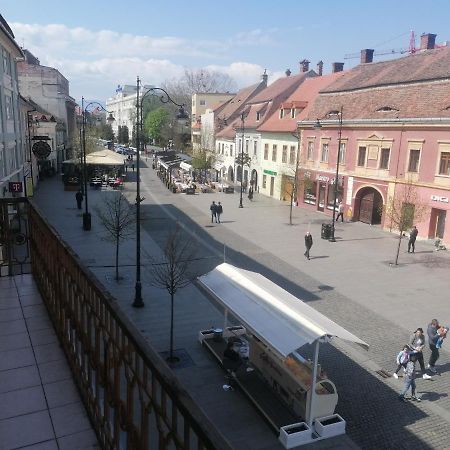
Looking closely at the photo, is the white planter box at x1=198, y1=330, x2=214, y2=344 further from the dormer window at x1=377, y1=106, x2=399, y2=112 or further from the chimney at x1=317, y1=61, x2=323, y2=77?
the chimney at x1=317, y1=61, x2=323, y2=77

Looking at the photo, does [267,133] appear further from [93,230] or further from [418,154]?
[93,230]

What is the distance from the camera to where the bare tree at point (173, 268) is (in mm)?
12820

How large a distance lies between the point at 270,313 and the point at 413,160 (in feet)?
67.2

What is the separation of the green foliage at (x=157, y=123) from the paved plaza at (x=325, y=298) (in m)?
71.6

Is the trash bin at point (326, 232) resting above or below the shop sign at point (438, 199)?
below

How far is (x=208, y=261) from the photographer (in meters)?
20.7

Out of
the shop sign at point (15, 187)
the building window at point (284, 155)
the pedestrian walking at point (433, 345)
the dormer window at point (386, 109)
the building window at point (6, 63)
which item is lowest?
the pedestrian walking at point (433, 345)

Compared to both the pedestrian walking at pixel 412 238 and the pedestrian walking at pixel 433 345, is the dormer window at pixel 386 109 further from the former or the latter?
the pedestrian walking at pixel 433 345

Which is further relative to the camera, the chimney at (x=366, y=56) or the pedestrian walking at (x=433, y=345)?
the chimney at (x=366, y=56)

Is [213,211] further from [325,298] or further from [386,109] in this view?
[325,298]

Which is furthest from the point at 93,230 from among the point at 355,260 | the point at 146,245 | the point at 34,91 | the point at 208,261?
the point at 34,91

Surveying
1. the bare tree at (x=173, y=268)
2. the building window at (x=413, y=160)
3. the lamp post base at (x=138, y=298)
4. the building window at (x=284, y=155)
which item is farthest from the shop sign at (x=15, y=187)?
the building window at (x=284, y=155)

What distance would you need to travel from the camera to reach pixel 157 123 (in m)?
104

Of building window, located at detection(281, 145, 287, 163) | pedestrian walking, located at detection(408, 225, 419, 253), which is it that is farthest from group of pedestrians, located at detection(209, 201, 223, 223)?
building window, located at detection(281, 145, 287, 163)
